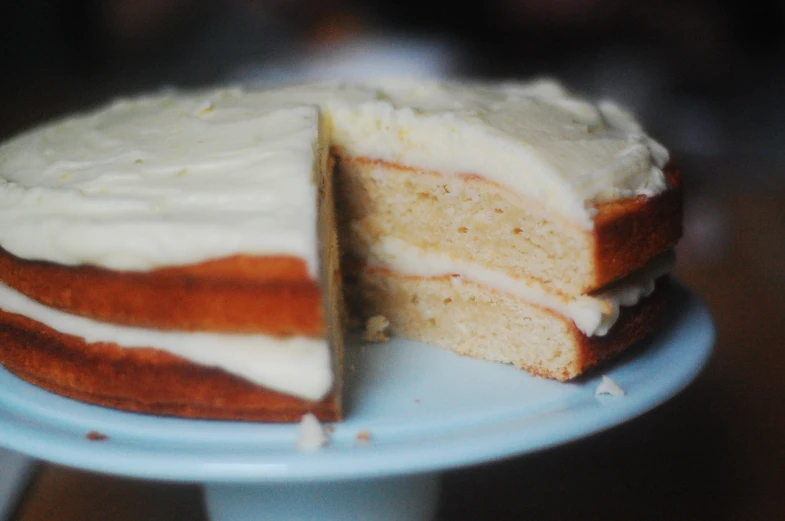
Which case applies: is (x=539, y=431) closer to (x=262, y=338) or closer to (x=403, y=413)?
(x=403, y=413)

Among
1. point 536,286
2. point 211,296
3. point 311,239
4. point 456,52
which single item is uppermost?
point 311,239

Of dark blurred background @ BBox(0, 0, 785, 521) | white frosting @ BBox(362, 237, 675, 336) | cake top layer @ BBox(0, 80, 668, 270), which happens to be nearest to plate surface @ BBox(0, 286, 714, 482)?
white frosting @ BBox(362, 237, 675, 336)

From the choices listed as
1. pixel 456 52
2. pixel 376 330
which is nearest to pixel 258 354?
pixel 376 330

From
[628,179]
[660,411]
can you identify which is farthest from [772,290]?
[628,179]

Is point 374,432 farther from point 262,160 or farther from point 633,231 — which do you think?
point 633,231

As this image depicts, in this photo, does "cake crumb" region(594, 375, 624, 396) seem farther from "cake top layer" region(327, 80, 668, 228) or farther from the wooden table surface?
the wooden table surface
